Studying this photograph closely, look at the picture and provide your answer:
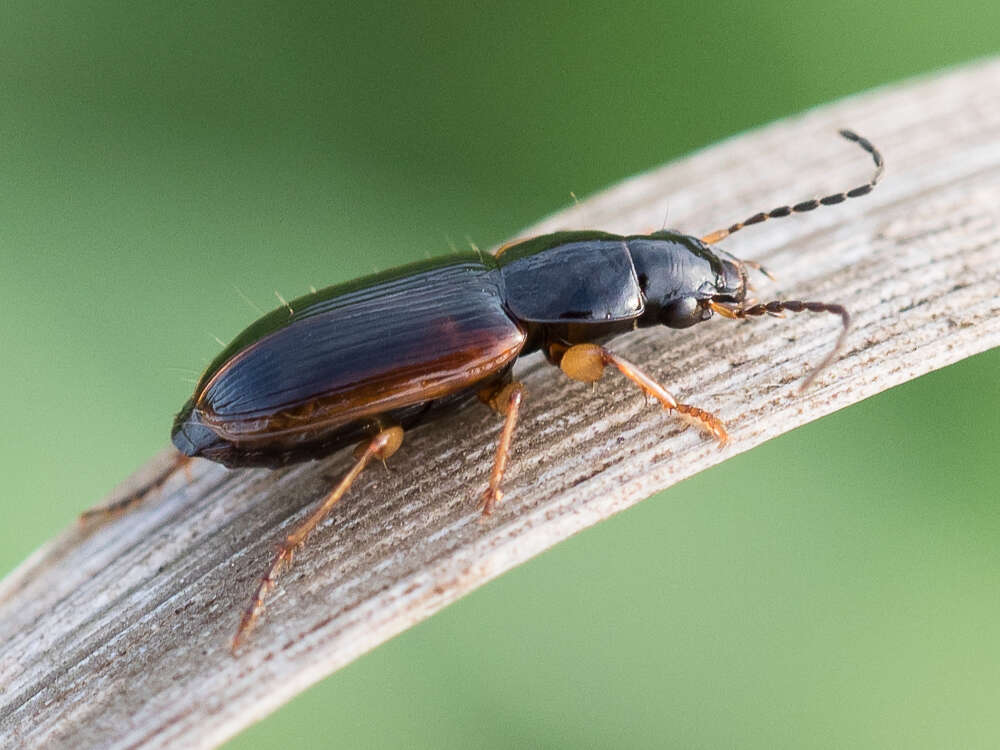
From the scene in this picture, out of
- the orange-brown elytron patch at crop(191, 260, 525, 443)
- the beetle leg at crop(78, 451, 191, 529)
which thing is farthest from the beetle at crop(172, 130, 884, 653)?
the beetle leg at crop(78, 451, 191, 529)

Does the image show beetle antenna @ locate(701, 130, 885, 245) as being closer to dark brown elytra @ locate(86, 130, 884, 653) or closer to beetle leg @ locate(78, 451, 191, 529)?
dark brown elytra @ locate(86, 130, 884, 653)

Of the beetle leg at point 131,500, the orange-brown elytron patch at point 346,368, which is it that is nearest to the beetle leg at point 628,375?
the orange-brown elytron patch at point 346,368

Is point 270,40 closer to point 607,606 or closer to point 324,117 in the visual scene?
Answer: point 324,117

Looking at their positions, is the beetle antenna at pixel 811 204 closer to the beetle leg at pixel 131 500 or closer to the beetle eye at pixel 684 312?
the beetle eye at pixel 684 312

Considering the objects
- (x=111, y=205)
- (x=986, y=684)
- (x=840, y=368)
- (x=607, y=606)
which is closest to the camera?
(x=840, y=368)

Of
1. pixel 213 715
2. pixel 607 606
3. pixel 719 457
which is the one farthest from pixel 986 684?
pixel 213 715

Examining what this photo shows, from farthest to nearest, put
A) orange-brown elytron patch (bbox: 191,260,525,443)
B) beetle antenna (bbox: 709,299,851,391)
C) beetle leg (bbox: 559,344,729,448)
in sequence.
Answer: orange-brown elytron patch (bbox: 191,260,525,443), beetle antenna (bbox: 709,299,851,391), beetle leg (bbox: 559,344,729,448)
